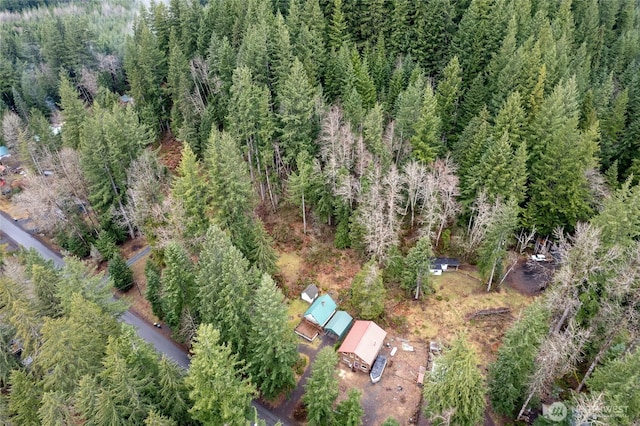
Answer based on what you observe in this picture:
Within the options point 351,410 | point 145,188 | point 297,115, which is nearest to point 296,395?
point 351,410

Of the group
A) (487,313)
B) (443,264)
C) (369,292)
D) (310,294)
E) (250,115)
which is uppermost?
(250,115)

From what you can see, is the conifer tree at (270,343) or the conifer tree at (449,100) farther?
the conifer tree at (449,100)

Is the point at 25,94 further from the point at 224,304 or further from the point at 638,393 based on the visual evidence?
the point at 638,393

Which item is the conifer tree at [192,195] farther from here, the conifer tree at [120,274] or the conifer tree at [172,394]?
the conifer tree at [172,394]

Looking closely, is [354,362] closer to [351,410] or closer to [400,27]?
[351,410]

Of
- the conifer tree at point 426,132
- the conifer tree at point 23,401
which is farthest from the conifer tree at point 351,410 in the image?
the conifer tree at point 426,132

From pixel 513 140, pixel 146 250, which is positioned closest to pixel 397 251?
pixel 513 140

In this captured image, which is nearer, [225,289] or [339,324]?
[225,289]
